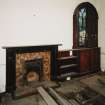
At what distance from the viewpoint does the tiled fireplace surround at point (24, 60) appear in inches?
Answer: 142

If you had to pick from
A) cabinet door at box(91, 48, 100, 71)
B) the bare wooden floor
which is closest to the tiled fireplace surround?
the bare wooden floor

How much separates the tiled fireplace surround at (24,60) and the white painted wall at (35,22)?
0.41ft

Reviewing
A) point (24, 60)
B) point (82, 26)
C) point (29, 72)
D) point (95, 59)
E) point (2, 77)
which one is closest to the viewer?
point (2, 77)

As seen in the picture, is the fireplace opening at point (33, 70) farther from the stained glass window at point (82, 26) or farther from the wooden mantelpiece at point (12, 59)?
the stained glass window at point (82, 26)

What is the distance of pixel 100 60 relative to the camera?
5.24 meters

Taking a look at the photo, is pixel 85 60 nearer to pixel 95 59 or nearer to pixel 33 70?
pixel 95 59

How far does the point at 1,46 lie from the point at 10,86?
970 mm

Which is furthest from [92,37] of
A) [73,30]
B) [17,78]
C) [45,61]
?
[17,78]

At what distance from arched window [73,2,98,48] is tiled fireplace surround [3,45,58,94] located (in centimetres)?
92

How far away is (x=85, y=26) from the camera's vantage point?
484cm

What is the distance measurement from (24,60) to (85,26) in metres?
2.26

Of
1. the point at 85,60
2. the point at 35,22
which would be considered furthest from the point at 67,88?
the point at 35,22

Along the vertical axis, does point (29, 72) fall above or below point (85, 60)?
below

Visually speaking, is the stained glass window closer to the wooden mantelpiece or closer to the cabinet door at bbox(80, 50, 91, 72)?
the cabinet door at bbox(80, 50, 91, 72)
